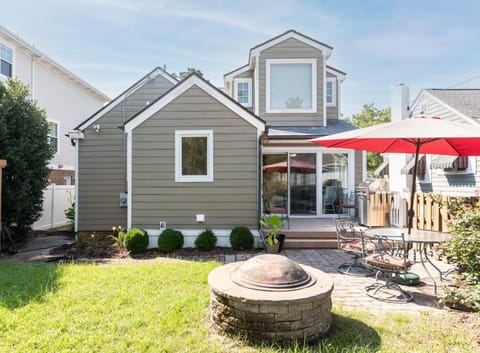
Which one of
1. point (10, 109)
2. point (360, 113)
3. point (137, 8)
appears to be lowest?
point (10, 109)

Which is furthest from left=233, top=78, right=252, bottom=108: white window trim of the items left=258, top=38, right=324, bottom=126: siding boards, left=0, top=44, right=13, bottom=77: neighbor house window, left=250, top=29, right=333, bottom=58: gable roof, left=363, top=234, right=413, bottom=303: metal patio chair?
left=0, top=44, right=13, bottom=77: neighbor house window

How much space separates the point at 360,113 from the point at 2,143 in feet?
116

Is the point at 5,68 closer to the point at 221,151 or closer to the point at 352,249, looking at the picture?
the point at 221,151

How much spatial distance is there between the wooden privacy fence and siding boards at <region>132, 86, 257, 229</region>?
4.12 metres

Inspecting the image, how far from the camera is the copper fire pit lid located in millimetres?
3209

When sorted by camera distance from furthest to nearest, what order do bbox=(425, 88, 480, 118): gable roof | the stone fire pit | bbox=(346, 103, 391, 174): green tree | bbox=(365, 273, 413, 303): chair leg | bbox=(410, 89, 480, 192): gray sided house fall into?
bbox=(346, 103, 391, 174): green tree
bbox=(425, 88, 480, 118): gable roof
bbox=(410, 89, 480, 192): gray sided house
bbox=(365, 273, 413, 303): chair leg
the stone fire pit

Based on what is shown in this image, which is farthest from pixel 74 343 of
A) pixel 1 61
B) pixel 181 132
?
pixel 1 61

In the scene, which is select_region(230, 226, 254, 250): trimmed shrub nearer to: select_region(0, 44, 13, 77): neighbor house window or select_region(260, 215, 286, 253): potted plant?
select_region(260, 215, 286, 253): potted plant

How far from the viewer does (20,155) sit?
311 inches

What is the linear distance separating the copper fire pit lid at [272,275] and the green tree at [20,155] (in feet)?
24.4

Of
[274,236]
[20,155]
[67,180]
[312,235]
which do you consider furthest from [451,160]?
[67,180]

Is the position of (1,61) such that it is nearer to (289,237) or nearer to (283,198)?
(283,198)

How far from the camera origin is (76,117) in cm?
1655

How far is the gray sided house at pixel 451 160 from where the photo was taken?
1048 centimetres
